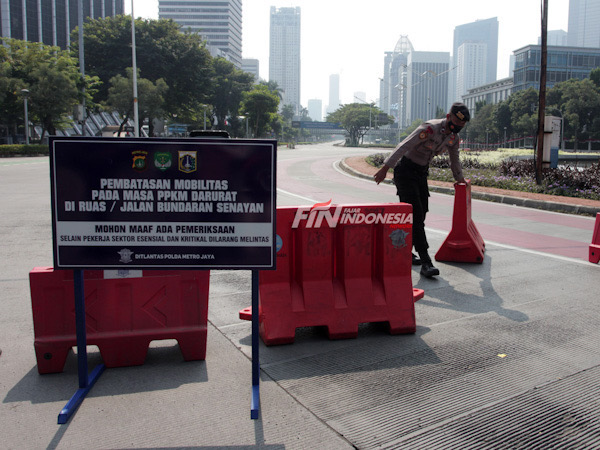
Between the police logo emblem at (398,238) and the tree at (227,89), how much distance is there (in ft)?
294

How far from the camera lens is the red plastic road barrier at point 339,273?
420cm

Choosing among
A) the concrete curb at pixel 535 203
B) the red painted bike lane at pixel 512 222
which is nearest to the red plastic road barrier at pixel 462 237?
the red painted bike lane at pixel 512 222

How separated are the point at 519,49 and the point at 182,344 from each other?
126284 mm

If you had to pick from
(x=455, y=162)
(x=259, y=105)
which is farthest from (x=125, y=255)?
(x=259, y=105)

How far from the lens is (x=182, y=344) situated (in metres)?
3.83

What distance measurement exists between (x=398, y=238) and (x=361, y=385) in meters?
1.40

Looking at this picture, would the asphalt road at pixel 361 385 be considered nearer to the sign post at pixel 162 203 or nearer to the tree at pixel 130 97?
the sign post at pixel 162 203

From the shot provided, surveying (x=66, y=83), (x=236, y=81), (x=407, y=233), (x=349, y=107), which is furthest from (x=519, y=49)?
(x=407, y=233)

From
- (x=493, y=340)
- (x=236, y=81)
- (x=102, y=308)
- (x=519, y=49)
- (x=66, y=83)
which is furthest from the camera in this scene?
(x=519, y=49)

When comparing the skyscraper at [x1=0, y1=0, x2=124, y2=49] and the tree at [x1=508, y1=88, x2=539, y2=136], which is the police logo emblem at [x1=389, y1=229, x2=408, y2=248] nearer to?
the tree at [x1=508, y1=88, x2=539, y2=136]

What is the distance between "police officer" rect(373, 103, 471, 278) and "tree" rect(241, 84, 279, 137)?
81657mm

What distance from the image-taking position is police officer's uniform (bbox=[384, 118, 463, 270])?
5.95 m

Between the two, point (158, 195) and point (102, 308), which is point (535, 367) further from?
point (102, 308)

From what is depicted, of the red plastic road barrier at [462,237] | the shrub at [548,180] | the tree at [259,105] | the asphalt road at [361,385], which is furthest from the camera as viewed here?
the tree at [259,105]
